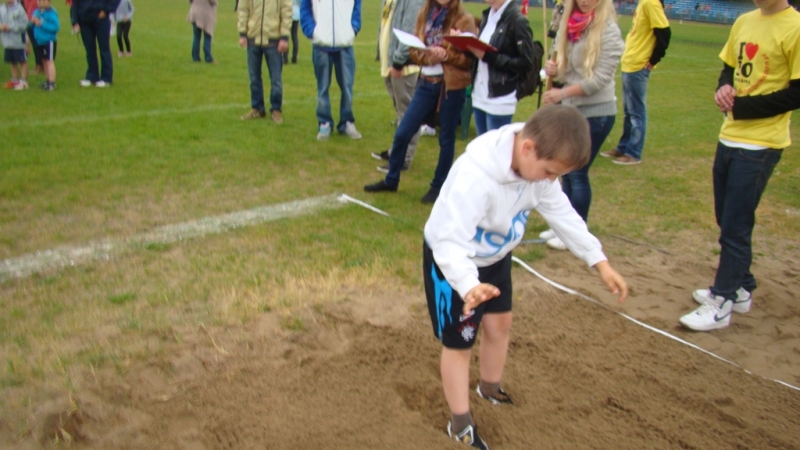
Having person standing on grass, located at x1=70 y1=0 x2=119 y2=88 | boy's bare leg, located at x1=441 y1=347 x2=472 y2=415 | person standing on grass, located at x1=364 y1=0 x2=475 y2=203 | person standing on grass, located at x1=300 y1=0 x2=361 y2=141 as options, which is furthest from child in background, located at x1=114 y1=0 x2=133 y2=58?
boy's bare leg, located at x1=441 y1=347 x2=472 y2=415

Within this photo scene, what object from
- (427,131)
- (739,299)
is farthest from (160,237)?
(427,131)

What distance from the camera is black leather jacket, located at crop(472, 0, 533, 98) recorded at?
5.14m

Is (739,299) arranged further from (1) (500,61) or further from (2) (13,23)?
(2) (13,23)

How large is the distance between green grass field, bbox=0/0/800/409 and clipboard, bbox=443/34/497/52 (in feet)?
5.00

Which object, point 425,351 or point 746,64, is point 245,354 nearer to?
point 425,351

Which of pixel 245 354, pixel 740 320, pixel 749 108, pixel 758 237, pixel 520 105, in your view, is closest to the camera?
pixel 245 354

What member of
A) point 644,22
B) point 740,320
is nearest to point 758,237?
point 740,320

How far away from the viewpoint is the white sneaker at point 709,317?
13.6 ft

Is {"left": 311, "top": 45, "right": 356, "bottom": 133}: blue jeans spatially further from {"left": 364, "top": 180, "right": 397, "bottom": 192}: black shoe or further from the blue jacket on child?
the blue jacket on child

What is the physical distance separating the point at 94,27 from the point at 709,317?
10.4 meters

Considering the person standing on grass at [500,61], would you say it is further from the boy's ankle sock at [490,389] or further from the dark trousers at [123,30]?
the dark trousers at [123,30]

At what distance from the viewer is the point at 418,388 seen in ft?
11.1

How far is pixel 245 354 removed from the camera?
3535mm

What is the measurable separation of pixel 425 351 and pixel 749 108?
2460 millimetres
